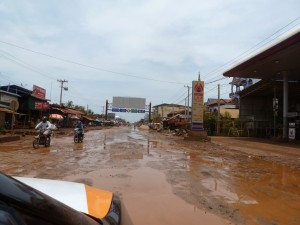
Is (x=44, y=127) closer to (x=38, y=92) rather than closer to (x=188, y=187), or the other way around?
(x=188, y=187)

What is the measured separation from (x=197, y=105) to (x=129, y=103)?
40.4 meters

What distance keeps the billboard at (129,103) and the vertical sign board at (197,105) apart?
39636mm

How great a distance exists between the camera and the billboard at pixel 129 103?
68312mm

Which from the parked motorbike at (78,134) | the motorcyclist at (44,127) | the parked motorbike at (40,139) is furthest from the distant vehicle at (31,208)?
the parked motorbike at (78,134)

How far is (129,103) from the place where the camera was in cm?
6875

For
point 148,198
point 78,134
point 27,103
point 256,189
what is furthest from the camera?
point 27,103

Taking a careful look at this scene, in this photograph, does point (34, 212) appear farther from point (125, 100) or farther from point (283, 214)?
point (125, 100)

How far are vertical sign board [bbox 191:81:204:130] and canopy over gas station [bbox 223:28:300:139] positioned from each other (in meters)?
3.91

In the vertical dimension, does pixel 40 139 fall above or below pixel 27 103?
below

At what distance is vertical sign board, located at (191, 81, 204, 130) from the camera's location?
2881 centimetres

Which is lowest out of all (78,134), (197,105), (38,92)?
(78,134)

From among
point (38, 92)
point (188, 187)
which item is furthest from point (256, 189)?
point (38, 92)

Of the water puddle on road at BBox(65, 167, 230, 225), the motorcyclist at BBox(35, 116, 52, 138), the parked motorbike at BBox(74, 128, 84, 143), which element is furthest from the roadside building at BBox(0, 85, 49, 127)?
the water puddle on road at BBox(65, 167, 230, 225)

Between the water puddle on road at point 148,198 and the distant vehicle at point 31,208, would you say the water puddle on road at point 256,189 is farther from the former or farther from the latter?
the distant vehicle at point 31,208
